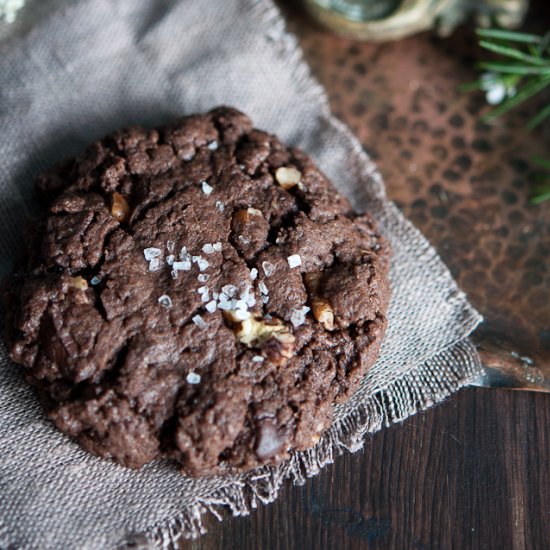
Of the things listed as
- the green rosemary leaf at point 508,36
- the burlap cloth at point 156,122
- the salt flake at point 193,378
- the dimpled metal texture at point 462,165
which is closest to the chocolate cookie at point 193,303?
the salt flake at point 193,378

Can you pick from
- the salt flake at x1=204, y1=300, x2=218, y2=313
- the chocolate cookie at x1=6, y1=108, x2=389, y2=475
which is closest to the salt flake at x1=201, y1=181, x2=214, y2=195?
the chocolate cookie at x1=6, y1=108, x2=389, y2=475

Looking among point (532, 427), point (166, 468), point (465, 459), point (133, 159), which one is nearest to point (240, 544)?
point (166, 468)

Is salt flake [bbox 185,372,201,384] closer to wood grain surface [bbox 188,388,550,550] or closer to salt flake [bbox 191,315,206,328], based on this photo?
salt flake [bbox 191,315,206,328]

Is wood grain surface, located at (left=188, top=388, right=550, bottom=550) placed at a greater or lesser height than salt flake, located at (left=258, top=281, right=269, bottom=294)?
lesser

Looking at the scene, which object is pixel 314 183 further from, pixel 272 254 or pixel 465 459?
pixel 465 459

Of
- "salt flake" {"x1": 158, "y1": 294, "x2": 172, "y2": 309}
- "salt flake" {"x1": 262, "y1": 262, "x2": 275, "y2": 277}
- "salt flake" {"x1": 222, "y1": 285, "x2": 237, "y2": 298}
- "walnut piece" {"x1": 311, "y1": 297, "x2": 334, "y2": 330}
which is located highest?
"salt flake" {"x1": 158, "y1": 294, "x2": 172, "y2": 309}

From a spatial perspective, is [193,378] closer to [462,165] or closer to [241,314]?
[241,314]

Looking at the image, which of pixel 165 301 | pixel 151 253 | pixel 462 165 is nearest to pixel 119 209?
pixel 151 253
